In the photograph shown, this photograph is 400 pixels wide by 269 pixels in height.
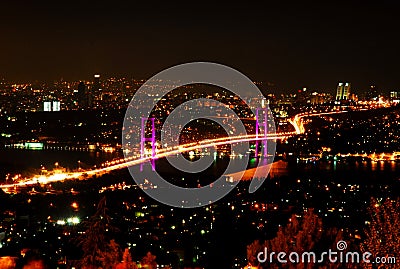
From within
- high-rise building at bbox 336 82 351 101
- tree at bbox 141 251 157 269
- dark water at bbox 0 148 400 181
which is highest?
high-rise building at bbox 336 82 351 101

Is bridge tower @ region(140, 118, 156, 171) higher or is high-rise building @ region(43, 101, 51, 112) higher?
high-rise building @ region(43, 101, 51, 112)

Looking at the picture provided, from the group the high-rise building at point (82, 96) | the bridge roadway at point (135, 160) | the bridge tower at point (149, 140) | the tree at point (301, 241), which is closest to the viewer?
the tree at point (301, 241)

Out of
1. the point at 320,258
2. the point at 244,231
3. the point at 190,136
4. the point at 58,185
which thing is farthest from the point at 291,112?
the point at 320,258

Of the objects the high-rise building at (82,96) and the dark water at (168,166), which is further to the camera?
the high-rise building at (82,96)

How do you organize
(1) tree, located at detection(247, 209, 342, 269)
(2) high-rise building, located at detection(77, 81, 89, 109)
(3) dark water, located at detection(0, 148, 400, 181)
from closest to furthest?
(1) tree, located at detection(247, 209, 342, 269), (3) dark water, located at detection(0, 148, 400, 181), (2) high-rise building, located at detection(77, 81, 89, 109)

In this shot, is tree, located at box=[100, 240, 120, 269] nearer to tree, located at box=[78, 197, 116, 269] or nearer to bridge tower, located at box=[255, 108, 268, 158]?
tree, located at box=[78, 197, 116, 269]

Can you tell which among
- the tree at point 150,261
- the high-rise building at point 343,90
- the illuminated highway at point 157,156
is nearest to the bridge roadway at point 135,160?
the illuminated highway at point 157,156

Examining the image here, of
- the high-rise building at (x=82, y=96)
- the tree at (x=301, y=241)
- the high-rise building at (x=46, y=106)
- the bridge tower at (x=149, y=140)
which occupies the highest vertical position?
the high-rise building at (x=82, y=96)

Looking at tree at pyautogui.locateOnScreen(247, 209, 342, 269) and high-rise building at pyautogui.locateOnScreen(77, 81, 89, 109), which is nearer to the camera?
tree at pyautogui.locateOnScreen(247, 209, 342, 269)

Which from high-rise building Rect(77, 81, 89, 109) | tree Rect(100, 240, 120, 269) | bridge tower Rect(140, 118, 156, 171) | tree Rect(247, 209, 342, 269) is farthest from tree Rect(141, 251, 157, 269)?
high-rise building Rect(77, 81, 89, 109)

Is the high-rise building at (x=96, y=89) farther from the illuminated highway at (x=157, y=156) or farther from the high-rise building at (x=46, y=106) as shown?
the illuminated highway at (x=157, y=156)

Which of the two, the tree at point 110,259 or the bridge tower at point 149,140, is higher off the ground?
the bridge tower at point 149,140

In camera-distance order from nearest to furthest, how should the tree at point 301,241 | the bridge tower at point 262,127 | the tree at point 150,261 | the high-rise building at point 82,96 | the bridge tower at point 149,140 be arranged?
the tree at point 301,241 < the tree at point 150,261 < the bridge tower at point 149,140 < the bridge tower at point 262,127 < the high-rise building at point 82,96

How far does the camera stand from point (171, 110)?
20.1m
